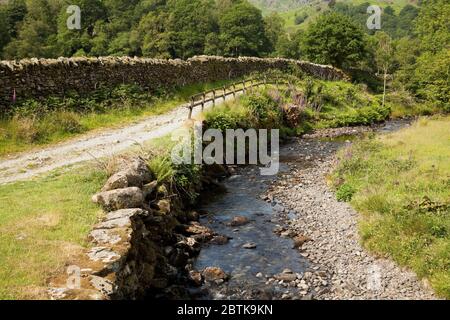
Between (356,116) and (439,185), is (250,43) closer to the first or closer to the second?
(356,116)

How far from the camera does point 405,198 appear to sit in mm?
17438

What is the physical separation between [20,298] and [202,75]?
36.4 m

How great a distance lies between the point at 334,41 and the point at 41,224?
66797 millimetres

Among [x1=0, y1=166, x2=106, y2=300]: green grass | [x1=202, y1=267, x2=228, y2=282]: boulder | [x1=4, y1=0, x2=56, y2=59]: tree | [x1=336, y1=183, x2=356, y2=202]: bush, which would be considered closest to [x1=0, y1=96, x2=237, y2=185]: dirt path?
[x1=0, y1=166, x2=106, y2=300]: green grass

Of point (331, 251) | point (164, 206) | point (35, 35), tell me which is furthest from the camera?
point (35, 35)

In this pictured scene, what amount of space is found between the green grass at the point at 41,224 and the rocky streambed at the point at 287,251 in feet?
13.0

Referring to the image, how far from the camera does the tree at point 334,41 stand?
71438 millimetres

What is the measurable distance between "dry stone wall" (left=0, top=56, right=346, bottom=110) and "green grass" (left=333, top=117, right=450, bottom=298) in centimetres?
1610

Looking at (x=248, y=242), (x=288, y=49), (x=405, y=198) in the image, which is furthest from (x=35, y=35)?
(x=405, y=198)

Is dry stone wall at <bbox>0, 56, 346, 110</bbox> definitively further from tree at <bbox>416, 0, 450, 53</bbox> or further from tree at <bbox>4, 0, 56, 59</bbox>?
tree at <bbox>4, 0, 56, 59</bbox>

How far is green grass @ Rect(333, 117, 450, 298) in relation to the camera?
13.8m

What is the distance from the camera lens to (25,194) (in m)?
14.6

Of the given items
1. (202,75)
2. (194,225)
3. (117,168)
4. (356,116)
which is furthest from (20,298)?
(356,116)

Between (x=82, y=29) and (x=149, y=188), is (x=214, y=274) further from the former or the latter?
(x=82, y=29)
